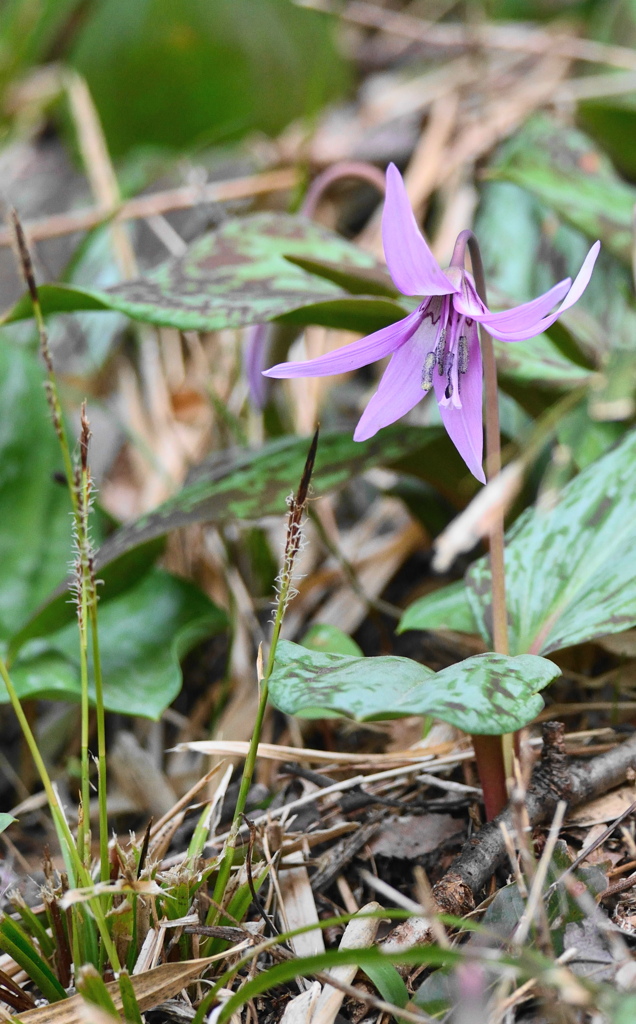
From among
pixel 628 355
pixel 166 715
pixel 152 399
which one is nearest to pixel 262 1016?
pixel 166 715

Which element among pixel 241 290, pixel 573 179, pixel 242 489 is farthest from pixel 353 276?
pixel 573 179

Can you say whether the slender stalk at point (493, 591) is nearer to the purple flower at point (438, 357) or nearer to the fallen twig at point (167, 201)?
the purple flower at point (438, 357)

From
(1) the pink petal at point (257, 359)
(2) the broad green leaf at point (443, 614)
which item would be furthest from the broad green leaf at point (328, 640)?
(1) the pink petal at point (257, 359)

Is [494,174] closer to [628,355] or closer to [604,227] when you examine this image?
[604,227]

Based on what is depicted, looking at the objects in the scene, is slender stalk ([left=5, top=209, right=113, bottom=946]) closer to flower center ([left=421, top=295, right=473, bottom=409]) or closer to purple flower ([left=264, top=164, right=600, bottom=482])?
purple flower ([left=264, top=164, right=600, bottom=482])

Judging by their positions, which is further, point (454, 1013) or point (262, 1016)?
point (262, 1016)

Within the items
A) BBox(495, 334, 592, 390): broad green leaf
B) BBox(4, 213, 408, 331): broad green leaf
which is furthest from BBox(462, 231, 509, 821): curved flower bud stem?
BBox(495, 334, 592, 390): broad green leaf
